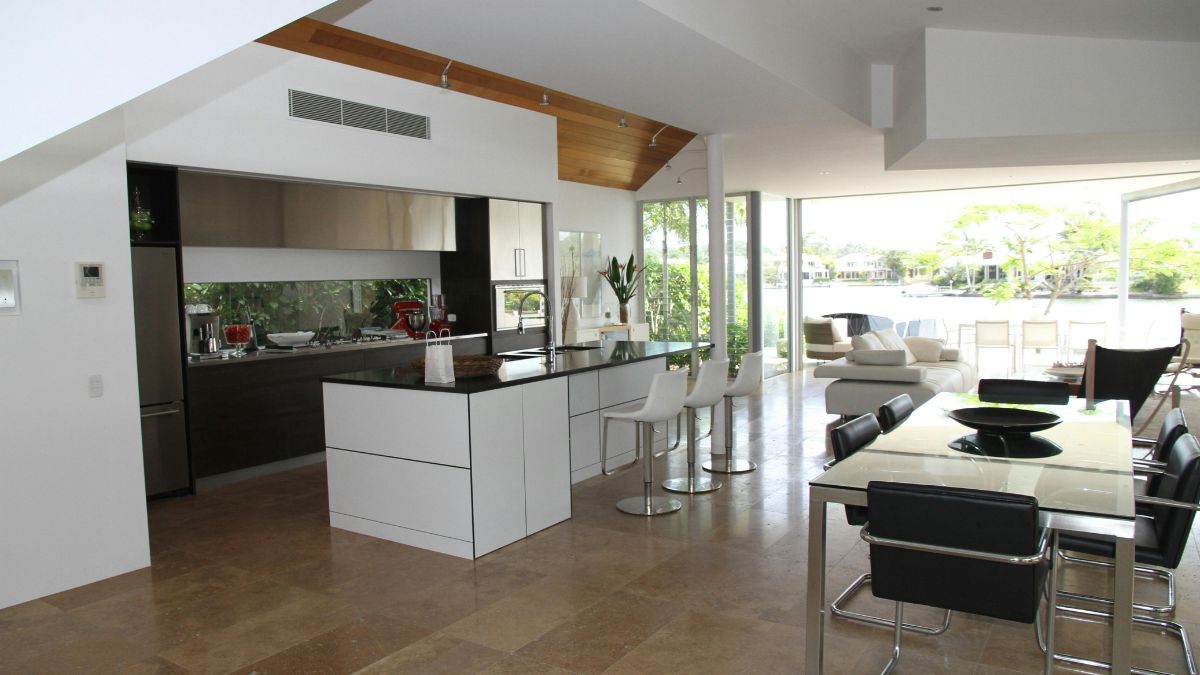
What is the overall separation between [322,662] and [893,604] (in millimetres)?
2441

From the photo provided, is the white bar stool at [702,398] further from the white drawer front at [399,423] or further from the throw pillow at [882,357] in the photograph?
the throw pillow at [882,357]

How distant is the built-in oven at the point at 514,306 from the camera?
753 centimetres

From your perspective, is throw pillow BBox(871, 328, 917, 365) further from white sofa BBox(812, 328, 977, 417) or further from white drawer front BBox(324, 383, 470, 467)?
white drawer front BBox(324, 383, 470, 467)

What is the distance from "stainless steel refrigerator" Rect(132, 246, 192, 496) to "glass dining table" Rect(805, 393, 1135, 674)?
14.3 ft

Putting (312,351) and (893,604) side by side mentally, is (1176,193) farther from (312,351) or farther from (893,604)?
(312,351)

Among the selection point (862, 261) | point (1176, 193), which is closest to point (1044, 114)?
point (1176, 193)

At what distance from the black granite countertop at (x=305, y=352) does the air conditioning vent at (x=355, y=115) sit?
170 centimetres

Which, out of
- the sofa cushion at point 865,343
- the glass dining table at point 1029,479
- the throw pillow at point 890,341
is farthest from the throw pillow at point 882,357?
the glass dining table at point 1029,479

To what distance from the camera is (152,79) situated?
1.79 m

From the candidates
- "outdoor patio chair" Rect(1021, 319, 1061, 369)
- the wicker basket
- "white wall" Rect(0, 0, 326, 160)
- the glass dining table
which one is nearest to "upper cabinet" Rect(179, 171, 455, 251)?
the wicker basket

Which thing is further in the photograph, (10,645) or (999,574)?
(10,645)

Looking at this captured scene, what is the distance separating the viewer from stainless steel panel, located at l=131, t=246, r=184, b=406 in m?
5.14

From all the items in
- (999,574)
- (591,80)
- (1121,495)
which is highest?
(591,80)

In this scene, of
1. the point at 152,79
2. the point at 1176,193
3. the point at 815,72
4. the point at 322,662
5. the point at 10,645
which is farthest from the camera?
the point at 1176,193
